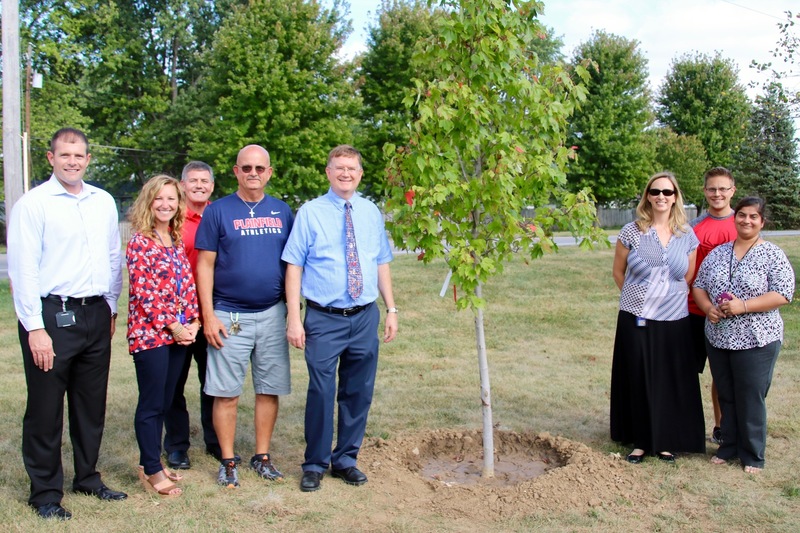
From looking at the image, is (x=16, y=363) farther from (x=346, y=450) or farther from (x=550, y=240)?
(x=550, y=240)

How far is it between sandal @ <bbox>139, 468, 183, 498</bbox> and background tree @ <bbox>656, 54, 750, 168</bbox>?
136 feet

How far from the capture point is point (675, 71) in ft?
139

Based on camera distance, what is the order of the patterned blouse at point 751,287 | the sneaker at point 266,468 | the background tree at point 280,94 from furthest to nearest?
the background tree at point 280,94 → the patterned blouse at point 751,287 → the sneaker at point 266,468

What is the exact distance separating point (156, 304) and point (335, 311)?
1.08 m

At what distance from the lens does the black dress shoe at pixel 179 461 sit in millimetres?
5008

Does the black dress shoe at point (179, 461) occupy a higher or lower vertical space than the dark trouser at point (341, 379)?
lower

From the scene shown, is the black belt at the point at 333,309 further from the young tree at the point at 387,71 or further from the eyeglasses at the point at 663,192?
the young tree at the point at 387,71

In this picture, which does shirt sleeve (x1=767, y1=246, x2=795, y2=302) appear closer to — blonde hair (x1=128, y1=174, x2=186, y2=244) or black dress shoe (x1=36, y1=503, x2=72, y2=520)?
blonde hair (x1=128, y1=174, x2=186, y2=244)

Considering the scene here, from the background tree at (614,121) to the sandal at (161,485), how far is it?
3318cm

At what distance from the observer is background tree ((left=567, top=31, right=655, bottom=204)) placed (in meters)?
35.8

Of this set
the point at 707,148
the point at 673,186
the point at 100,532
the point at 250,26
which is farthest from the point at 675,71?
the point at 100,532

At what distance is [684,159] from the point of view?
38.6 metres

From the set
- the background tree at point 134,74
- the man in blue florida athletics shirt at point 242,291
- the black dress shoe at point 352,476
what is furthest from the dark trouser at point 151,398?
the background tree at point 134,74

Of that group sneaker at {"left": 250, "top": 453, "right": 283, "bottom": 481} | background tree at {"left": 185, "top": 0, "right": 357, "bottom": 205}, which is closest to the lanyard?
sneaker at {"left": 250, "top": 453, "right": 283, "bottom": 481}
